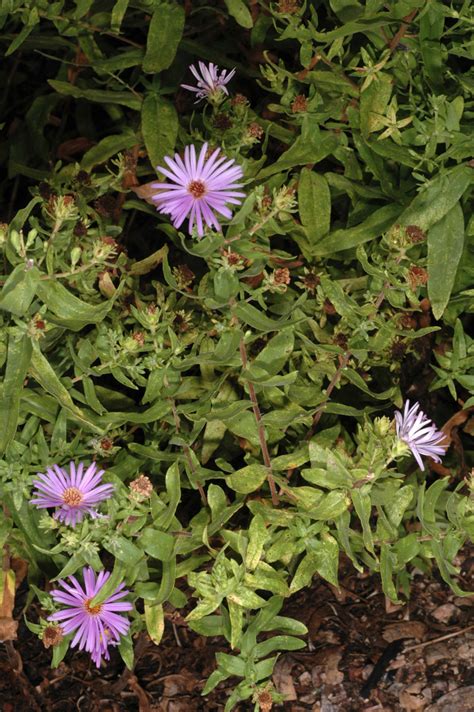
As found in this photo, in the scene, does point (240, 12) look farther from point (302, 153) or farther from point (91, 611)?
point (91, 611)

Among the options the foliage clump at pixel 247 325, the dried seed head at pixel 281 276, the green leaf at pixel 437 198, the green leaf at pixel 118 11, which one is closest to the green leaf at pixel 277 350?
the foliage clump at pixel 247 325

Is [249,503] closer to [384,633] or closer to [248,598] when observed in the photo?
[248,598]

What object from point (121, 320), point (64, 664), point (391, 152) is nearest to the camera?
point (391, 152)

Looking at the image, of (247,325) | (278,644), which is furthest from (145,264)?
(278,644)

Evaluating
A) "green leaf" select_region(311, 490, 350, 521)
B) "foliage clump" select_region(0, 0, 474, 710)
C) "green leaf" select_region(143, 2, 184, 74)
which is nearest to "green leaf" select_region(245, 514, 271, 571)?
"foliage clump" select_region(0, 0, 474, 710)

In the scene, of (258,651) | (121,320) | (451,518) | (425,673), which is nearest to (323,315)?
(121,320)

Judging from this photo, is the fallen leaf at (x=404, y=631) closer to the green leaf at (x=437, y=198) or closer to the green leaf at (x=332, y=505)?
the green leaf at (x=332, y=505)

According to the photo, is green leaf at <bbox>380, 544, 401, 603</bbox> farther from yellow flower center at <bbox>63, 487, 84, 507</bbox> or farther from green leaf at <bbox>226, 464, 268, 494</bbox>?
yellow flower center at <bbox>63, 487, 84, 507</bbox>
